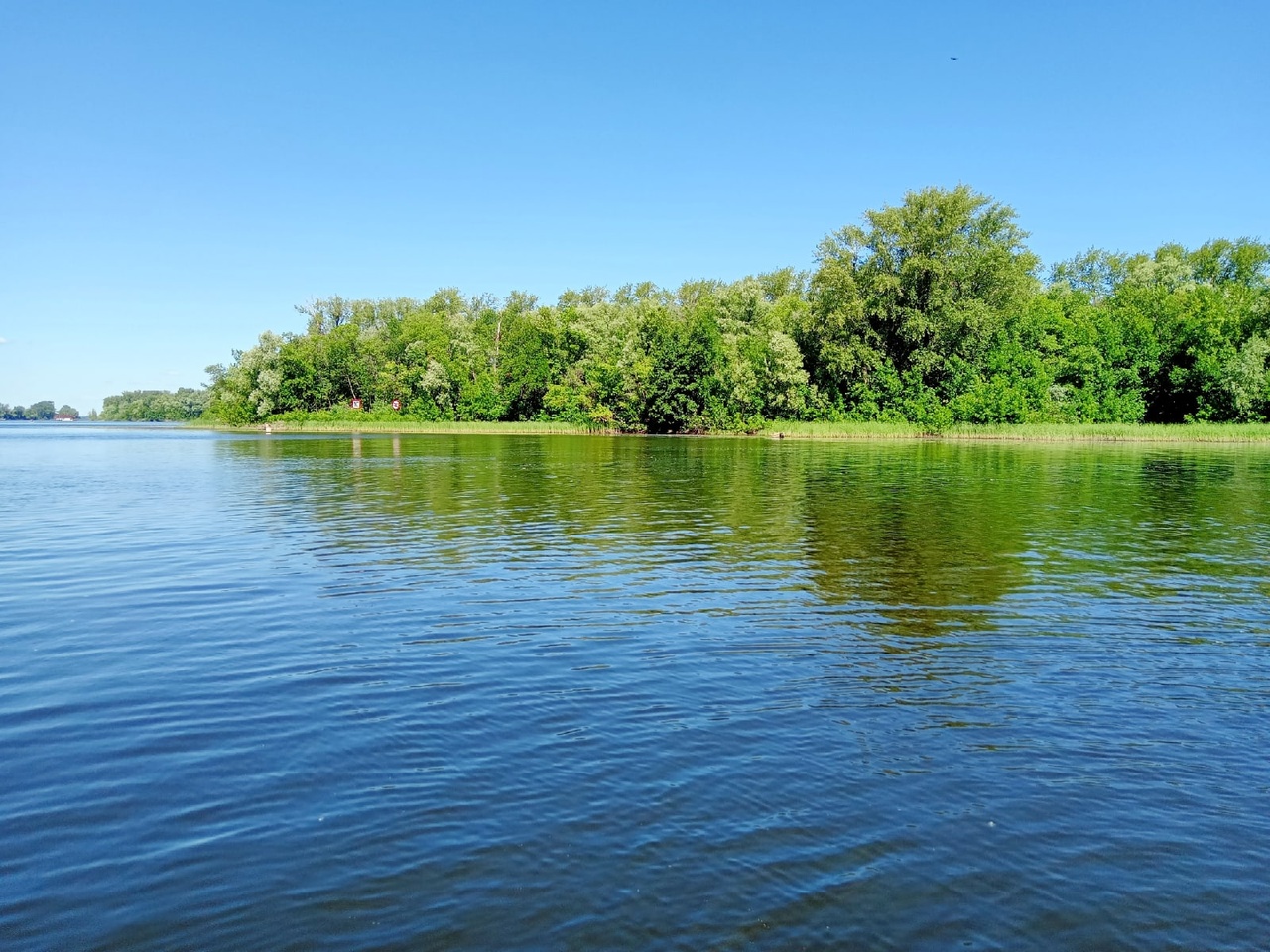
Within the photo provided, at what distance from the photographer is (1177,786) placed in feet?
25.7

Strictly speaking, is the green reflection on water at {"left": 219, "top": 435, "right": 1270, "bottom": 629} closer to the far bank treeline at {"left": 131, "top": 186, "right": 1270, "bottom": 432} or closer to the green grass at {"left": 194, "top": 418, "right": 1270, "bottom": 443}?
the green grass at {"left": 194, "top": 418, "right": 1270, "bottom": 443}

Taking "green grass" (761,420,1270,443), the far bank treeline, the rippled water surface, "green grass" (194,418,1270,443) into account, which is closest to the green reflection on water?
the rippled water surface

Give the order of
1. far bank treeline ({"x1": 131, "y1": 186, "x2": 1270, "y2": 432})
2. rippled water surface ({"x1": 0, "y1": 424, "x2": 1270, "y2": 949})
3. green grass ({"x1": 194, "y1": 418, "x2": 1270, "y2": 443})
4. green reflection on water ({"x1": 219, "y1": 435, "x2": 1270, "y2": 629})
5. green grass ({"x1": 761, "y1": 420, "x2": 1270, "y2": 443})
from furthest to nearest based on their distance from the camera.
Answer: far bank treeline ({"x1": 131, "y1": 186, "x2": 1270, "y2": 432}) → green grass ({"x1": 194, "y1": 418, "x2": 1270, "y2": 443}) → green grass ({"x1": 761, "y1": 420, "x2": 1270, "y2": 443}) → green reflection on water ({"x1": 219, "y1": 435, "x2": 1270, "y2": 629}) → rippled water surface ({"x1": 0, "y1": 424, "x2": 1270, "y2": 949})

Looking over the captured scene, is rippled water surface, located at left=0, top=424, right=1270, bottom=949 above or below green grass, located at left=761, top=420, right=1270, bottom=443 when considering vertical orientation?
below

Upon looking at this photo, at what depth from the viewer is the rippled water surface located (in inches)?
232

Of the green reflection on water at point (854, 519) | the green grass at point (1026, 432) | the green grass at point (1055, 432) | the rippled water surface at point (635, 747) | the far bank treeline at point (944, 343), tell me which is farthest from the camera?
the far bank treeline at point (944, 343)

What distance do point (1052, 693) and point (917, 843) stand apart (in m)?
4.67

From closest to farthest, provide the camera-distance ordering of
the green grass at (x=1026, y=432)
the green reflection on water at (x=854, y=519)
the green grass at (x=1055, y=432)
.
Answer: the green reflection on water at (x=854, y=519) → the green grass at (x=1055, y=432) → the green grass at (x=1026, y=432)

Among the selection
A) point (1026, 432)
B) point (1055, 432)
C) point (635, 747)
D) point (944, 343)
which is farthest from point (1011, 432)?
point (635, 747)

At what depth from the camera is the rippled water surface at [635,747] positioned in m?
5.88

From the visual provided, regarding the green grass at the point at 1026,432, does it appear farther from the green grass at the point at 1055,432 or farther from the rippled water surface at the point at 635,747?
the rippled water surface at the point at 635,747

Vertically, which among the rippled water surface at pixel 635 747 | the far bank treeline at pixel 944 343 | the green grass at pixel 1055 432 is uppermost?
the far bank treeline at pixel 944 343

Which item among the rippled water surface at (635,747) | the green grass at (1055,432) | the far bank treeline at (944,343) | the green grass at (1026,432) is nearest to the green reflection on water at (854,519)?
the rippled water surface at (635,747)

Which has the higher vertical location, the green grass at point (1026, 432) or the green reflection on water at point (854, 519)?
the green grass at point (1026, 432)
